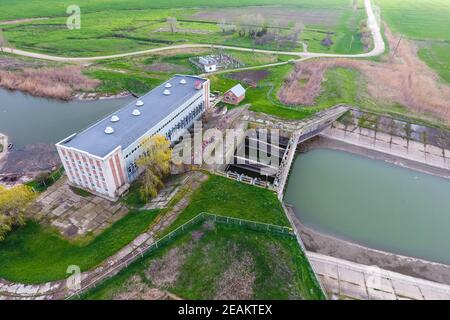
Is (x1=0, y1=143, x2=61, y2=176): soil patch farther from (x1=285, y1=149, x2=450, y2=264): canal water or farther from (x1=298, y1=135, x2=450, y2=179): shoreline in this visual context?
(x1=298, y1=135, x2=450, y2=179): shoreline

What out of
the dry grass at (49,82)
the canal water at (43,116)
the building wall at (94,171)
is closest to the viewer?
the building wall at (94,171)

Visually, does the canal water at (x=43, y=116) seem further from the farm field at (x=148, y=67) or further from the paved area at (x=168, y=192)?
the paved area at (x=168, y=192)

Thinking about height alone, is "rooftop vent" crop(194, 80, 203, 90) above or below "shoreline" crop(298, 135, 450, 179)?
above

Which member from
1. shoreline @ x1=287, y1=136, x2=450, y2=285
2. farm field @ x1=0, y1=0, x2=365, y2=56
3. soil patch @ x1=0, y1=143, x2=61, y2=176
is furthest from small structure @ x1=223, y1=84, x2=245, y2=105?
farm field @ x1=0, y1=0, x2=365, y2=56

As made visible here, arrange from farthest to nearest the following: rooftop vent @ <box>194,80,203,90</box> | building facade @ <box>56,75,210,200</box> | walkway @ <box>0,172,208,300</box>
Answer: rooftop vent @ <box>194,80,203,90</box>
building facade @ <box>56,75,210,200</box>
walkway @ <box>0,172,208,300</box>

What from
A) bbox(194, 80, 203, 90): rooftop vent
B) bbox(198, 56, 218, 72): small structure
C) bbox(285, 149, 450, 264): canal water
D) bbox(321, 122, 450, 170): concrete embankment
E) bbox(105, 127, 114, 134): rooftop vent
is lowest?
bbox(285, 149, 450, 264): canal water

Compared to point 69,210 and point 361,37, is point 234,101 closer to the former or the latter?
point 69,210

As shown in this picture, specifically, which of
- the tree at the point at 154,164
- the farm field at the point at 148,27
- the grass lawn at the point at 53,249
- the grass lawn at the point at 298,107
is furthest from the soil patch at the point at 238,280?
the farm field at the point at 148,27
